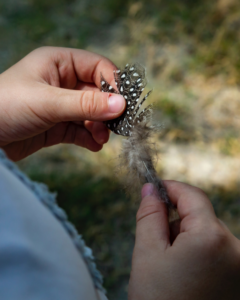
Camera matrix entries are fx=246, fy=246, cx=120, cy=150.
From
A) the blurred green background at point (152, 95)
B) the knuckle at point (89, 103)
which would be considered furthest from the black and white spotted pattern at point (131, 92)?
the blurred green background at point (152, 95)

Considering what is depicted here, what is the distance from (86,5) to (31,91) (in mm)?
1535

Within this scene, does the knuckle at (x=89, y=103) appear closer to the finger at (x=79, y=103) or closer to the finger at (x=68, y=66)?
the finger at (x=79, y=103)

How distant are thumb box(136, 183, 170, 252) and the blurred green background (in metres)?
0.87

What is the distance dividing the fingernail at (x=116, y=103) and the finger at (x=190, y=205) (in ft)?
1.16

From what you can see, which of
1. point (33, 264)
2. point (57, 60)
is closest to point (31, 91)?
point (57, 60)

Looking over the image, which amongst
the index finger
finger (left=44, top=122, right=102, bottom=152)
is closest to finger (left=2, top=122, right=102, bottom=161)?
finger (left=44, top=122, right=102, bottom=152)

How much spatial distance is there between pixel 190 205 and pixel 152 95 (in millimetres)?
1316

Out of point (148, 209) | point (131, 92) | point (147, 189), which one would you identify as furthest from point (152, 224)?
point (131, 92)

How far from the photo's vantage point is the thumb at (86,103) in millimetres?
952

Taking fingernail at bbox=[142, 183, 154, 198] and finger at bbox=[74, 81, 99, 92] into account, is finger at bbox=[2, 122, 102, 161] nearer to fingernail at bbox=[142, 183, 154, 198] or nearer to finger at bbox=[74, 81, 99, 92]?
finger at bbox=[74, 81, 99, 92]

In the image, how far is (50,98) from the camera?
3.19 ft

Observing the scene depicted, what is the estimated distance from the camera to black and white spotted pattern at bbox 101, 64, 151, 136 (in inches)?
37.5

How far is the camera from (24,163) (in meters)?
2.00

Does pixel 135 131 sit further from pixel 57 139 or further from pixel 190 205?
pixel 57 139
